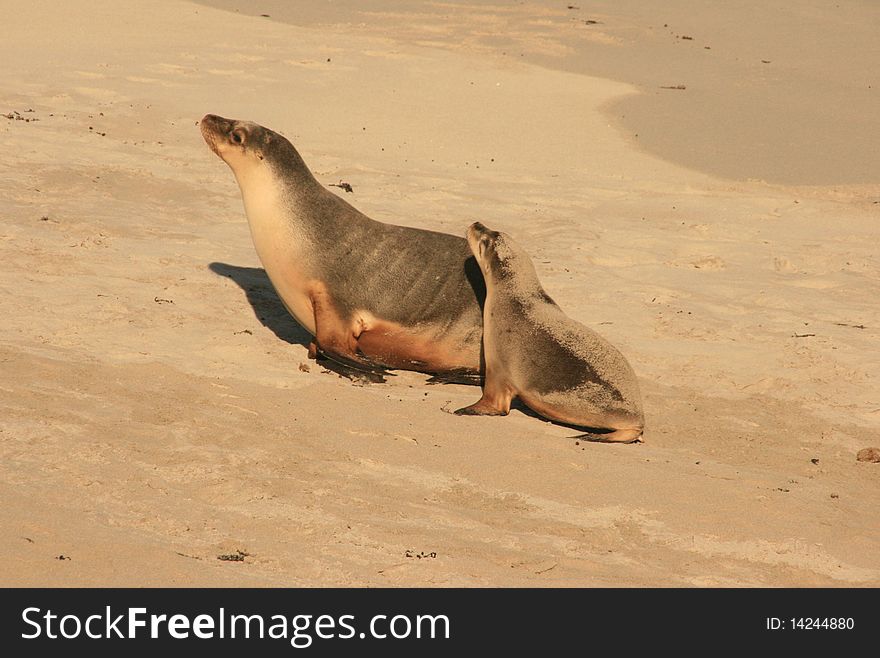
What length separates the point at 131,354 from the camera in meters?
7.04

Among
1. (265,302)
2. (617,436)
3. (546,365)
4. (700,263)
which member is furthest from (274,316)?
(700,263)

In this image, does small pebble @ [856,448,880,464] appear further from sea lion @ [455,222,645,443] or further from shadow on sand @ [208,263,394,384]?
shadow on sand @ [208,263,394,384]

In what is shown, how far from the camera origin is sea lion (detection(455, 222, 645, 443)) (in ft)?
22.6

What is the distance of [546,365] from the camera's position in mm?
7098

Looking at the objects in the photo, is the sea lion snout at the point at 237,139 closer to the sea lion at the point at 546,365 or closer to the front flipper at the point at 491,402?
the sea lion at the point at 546,365

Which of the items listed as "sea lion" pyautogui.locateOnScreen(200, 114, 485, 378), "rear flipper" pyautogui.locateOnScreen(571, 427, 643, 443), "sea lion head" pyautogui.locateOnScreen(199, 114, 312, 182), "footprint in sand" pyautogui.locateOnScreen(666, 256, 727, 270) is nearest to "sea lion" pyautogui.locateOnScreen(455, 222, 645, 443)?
"rear flipper" pyautogui.locateOnScreen(571, 427, 643, 443)

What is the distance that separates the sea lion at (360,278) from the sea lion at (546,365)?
1.11ft

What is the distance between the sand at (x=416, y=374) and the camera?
4.90 metres

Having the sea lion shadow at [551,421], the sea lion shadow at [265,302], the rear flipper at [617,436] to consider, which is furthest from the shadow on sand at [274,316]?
the rear flipper at [617,436]

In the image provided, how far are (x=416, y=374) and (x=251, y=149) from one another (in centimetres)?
191

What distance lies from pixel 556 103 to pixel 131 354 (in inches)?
431

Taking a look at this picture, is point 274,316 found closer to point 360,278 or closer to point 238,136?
point 360,278

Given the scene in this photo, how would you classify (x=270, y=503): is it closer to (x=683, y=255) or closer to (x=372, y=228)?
→ (x=372, y=228)

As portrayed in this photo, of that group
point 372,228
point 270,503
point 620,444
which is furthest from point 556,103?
point 270,503
